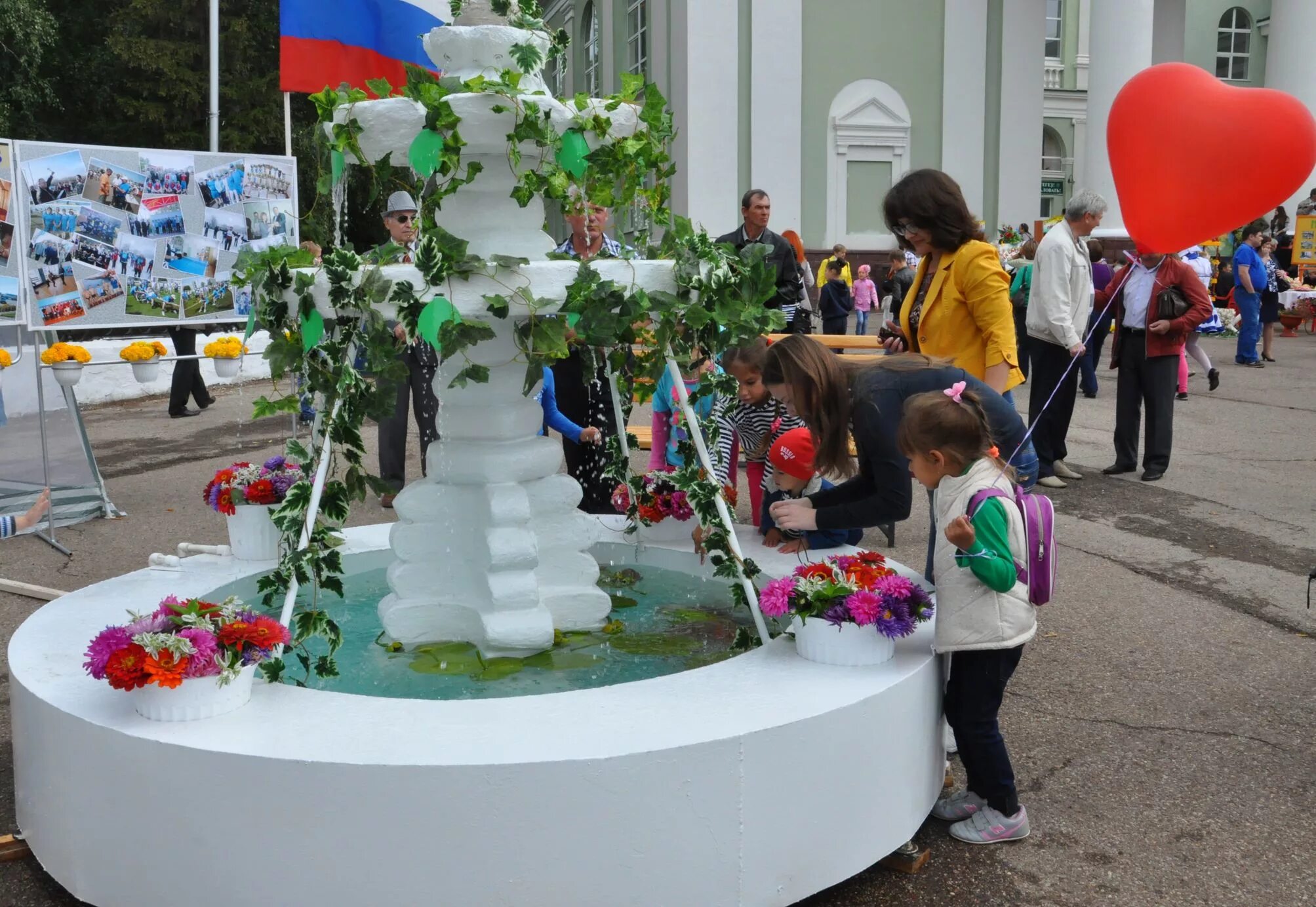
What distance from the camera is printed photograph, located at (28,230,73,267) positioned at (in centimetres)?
829

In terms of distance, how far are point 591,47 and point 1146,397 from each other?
24.8m

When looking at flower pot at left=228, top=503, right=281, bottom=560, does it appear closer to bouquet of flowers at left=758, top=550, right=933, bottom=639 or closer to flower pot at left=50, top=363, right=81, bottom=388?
bouquet of flowers at left=758, top=550, right=933, bottom=639

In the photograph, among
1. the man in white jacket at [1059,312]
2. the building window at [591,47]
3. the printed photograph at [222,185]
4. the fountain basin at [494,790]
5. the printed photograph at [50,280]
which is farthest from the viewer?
the building window at [591,47]

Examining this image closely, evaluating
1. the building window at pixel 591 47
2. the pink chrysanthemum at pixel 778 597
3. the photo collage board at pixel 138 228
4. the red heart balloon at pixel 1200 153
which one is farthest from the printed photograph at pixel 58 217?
the building window at pixel 591 47

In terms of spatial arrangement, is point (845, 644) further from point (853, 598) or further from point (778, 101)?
point (778, 101)

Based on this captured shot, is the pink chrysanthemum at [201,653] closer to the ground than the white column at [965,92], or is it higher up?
closer to the ground

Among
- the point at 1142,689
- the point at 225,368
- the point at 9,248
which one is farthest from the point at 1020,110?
the point at 1142,689

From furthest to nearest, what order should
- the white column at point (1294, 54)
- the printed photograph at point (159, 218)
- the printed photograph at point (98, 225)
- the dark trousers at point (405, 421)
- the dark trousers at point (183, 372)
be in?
the white column at point (1294, 54)
the dark trousers at point (183, 372)
the printed photograph at point (159, 218)
the printed photograph at point (98, 225)
the dark trousers at point (405, 421)

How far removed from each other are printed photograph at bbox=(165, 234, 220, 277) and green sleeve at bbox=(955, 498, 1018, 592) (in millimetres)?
8520

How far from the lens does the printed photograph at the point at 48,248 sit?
829 cm

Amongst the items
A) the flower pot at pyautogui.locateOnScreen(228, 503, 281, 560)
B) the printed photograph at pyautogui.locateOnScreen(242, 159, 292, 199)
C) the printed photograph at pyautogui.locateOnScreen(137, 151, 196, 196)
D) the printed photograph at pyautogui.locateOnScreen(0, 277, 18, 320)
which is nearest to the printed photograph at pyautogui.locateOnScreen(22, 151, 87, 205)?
the printed photograph at pyautogui.locateOnScreen(137, 151, 196, 196)

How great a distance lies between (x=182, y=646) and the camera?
105 inches

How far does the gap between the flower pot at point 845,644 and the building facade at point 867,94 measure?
18.3 m

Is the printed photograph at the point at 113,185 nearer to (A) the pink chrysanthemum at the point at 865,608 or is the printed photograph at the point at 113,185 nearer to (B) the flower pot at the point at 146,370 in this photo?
(B) the flower pot at the point at 146,370
